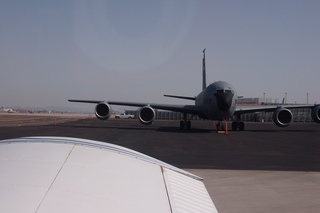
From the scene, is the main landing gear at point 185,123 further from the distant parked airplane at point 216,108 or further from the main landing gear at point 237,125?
the main landing gear at point 237,125

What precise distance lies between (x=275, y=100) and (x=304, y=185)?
264 ft

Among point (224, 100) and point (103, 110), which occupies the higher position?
point (103, 110)

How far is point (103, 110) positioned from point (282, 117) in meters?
13.1

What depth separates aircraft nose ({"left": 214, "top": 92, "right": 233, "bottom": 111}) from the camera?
75.3 ft

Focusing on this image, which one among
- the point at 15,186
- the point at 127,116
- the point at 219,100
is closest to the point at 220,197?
the point at 15,186

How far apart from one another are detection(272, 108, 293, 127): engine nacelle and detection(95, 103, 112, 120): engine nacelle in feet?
39.1

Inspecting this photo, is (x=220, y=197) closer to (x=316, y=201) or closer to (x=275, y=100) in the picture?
(x=316, y=201)

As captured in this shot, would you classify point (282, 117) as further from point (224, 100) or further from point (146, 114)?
point (146, 114)

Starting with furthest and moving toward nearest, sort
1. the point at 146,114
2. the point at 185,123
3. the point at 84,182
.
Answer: the point at 185,123
the point at 146,114
the point at 84,182

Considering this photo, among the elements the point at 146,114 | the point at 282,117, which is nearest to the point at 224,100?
the point at 282,117

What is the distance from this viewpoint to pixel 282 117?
25.2 metres

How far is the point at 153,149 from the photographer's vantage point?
43.4 ft

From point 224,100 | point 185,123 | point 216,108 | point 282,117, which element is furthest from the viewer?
point 185,123

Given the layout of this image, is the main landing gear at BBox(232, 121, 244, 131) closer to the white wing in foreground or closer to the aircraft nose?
the aircraft nose
